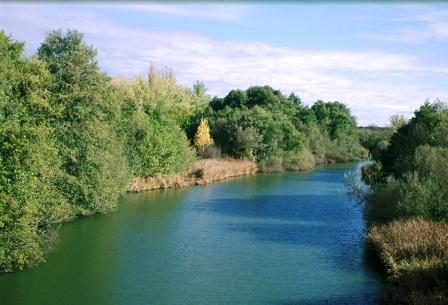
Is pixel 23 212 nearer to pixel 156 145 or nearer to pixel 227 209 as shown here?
pixel 227 209

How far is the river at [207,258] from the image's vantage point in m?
16.8

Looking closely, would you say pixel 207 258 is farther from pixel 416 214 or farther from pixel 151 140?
pixel 151 140

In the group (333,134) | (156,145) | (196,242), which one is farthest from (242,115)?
(196,242)

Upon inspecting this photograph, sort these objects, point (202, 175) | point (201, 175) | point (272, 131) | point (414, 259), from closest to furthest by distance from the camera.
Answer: point (414, 259) < point (202, 175) < point (201, 175) < point (272, 131)

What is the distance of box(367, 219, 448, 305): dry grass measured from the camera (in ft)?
46.4

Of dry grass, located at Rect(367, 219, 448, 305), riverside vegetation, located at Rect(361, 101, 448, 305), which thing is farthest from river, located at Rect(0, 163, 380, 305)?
riverside vegetation, located at Rect(361, 101, 448, 305)

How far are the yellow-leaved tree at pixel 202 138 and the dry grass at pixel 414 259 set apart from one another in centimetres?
3449

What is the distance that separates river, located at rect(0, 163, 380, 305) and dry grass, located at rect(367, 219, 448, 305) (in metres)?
1.14

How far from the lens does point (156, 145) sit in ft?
136

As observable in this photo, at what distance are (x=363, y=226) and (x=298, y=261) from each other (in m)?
8.03

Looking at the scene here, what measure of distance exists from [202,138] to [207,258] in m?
33.9

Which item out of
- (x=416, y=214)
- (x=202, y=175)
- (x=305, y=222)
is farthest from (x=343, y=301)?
(x=202, y=175)

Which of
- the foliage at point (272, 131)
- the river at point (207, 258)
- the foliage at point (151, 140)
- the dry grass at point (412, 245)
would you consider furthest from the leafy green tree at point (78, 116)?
the foliage at point (272, 131)

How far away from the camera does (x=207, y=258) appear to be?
2109 cm
